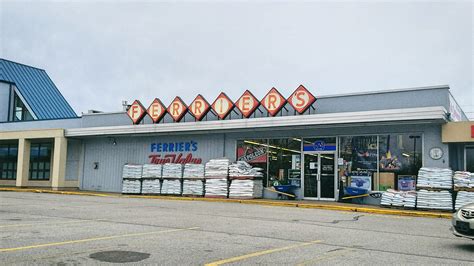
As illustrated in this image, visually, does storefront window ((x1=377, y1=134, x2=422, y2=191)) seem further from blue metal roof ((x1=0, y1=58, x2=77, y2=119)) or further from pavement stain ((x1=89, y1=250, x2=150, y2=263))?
blue metal roof ((x1=0, y1=58, x2=77, y2=119))

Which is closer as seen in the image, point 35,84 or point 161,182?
point 161,182

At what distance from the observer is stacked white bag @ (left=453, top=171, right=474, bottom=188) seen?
1744 cm

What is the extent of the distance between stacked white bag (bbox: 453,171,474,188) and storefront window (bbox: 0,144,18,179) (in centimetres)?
2775

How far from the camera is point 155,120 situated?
25.7 metres

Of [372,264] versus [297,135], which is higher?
[297,135]

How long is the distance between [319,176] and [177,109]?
8.19 meters

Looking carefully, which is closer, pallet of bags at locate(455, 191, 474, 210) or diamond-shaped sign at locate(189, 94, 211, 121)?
pallet of bags at locate(455, 191, 474, 210)

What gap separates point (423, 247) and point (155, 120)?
18.2 m

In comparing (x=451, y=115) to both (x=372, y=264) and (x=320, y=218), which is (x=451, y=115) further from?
(x=372, y=264)

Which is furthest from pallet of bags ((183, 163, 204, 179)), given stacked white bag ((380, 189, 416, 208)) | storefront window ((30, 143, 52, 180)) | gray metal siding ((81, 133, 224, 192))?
storefront window ((30, 143, 52, 180))

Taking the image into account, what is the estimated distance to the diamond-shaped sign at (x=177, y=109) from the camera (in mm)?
24953

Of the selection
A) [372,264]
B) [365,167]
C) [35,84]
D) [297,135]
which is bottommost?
[372,264]

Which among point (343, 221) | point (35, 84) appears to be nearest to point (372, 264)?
point (343, 221)

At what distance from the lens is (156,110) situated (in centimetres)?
2580
